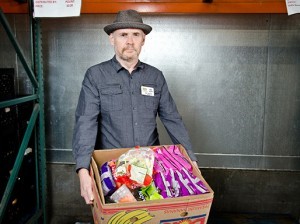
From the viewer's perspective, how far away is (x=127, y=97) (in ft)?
6.35

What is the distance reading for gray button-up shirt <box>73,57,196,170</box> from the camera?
1878mm

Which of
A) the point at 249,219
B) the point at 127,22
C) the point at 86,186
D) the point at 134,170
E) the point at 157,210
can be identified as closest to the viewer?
the point at 157,210

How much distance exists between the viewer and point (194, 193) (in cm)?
125

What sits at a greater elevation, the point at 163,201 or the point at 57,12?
the point at 57,12

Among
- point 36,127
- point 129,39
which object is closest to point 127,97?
point 129,39

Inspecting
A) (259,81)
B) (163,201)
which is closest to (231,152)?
(259,81)

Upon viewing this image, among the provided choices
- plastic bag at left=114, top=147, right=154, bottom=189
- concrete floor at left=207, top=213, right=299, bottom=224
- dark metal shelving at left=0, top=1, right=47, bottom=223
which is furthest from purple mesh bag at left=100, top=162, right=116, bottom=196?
concrete floor at left=207, top=213, right=299, bottom=224

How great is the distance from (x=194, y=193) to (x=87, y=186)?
475mm

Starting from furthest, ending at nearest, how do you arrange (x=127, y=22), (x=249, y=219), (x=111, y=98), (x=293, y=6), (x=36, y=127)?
1. (x=249, y=219)
2. (x=36, y=127)
3. (x=293, y=6)
4. (x=111, y=98)
5. (x=127, y=22)

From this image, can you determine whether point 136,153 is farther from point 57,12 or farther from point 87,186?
point 57,12

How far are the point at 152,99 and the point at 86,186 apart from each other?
80 cm

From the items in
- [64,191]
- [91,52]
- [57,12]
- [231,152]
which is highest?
[57,12]

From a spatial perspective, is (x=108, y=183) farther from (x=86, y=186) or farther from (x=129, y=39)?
(x=129, y=39)

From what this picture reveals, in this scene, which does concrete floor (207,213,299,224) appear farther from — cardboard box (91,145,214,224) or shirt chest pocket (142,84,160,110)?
cardboard box (91,145,214,224)
